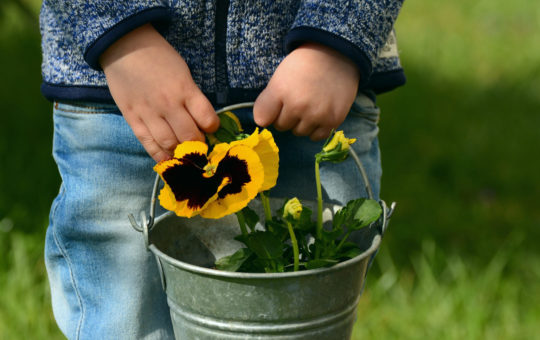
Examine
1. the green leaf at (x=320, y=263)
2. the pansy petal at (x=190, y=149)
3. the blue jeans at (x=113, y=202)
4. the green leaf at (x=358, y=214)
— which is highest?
the pansy petal at (x=190, y=149)

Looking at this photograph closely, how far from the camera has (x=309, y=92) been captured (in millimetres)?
1055

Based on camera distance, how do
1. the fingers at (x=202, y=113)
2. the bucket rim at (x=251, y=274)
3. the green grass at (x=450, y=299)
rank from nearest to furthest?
the bucket rim at (x=251, y=274) < the fingers at (x=202, y=113) < the green grass at (x=450, y=299)

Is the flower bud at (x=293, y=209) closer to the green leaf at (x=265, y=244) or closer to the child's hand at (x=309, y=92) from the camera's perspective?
the green leaf at (x=265, y=244)

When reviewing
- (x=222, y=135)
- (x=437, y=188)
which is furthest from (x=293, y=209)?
(x=437, y=188)

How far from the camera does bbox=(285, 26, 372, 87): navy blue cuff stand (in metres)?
1.08

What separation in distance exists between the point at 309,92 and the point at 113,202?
0.44m

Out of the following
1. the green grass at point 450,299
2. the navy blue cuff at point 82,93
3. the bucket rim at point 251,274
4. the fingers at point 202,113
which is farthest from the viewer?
the green grass at point 450,299

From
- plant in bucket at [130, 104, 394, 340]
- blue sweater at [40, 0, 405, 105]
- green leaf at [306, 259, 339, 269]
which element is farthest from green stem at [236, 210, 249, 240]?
blue sweater at [40, 0, 405, 105]

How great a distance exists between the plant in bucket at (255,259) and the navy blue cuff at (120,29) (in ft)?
0.62

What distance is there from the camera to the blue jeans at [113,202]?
48.9 inches

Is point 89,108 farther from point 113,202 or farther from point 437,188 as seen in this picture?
point 437,188

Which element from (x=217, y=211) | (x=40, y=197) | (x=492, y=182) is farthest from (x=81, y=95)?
(x=492, y=182)

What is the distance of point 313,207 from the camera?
118cm

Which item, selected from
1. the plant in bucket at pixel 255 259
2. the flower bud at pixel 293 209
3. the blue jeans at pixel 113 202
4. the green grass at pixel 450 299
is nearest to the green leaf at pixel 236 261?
the plant in bucket at pixel 255 259
